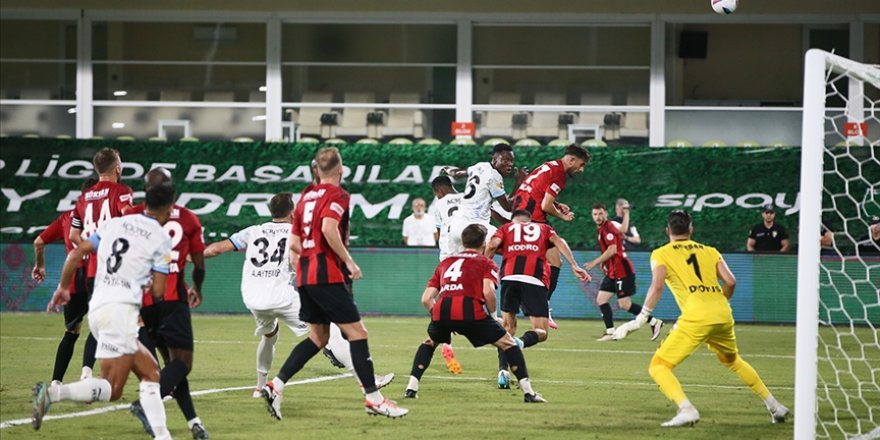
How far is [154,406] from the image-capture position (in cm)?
782

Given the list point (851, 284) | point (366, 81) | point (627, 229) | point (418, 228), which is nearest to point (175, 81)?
point (366, 81)

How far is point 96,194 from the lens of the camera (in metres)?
10.4

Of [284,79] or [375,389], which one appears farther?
[284,79]

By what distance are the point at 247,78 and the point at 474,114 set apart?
5510 millimetres

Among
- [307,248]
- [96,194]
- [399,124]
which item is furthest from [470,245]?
[399,124]

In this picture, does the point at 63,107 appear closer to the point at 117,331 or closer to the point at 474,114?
the point at 474,114

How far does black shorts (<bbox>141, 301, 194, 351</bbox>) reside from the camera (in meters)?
8.44

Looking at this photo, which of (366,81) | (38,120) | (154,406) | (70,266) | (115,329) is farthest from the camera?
(38,120)

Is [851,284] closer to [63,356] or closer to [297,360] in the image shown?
[297,360]

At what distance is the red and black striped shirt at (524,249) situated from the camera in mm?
12078

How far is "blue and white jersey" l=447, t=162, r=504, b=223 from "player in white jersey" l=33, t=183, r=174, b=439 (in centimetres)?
612

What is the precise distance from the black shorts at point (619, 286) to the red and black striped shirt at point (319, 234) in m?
10.7

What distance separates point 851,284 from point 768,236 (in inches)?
73.8

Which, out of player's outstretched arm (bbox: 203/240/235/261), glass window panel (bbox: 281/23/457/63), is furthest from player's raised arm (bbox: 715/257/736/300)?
glass window panel (bbox: 281/23/457/63)
